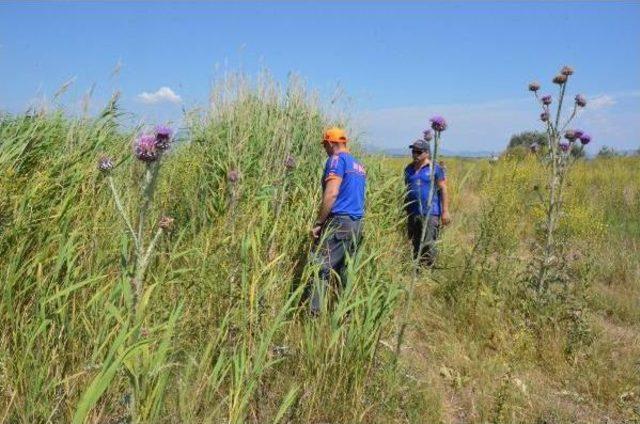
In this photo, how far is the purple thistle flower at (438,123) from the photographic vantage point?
236 cm

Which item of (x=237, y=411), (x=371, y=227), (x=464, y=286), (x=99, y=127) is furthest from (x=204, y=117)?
(x=237, y=411)

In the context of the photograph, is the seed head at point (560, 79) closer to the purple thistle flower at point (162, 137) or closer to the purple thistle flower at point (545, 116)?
the purple thistle flower at point (545, 116)

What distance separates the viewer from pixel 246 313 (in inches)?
91.4

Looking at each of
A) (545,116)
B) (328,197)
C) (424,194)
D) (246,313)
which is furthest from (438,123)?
(424,194)

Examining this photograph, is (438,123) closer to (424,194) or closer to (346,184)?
(346,184)

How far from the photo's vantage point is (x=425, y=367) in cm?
323

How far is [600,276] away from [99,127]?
17.1 feet

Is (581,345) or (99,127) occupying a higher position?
(99,127)

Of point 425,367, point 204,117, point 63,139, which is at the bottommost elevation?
point 425,367

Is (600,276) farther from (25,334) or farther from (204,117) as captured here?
(25,334)

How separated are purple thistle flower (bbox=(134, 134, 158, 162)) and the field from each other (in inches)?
13.8

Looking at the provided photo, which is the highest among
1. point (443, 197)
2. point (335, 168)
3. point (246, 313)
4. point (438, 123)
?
point (438, 123)

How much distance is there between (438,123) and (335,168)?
1.58 meters

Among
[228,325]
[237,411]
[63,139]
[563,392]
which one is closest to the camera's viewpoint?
[237,411]
